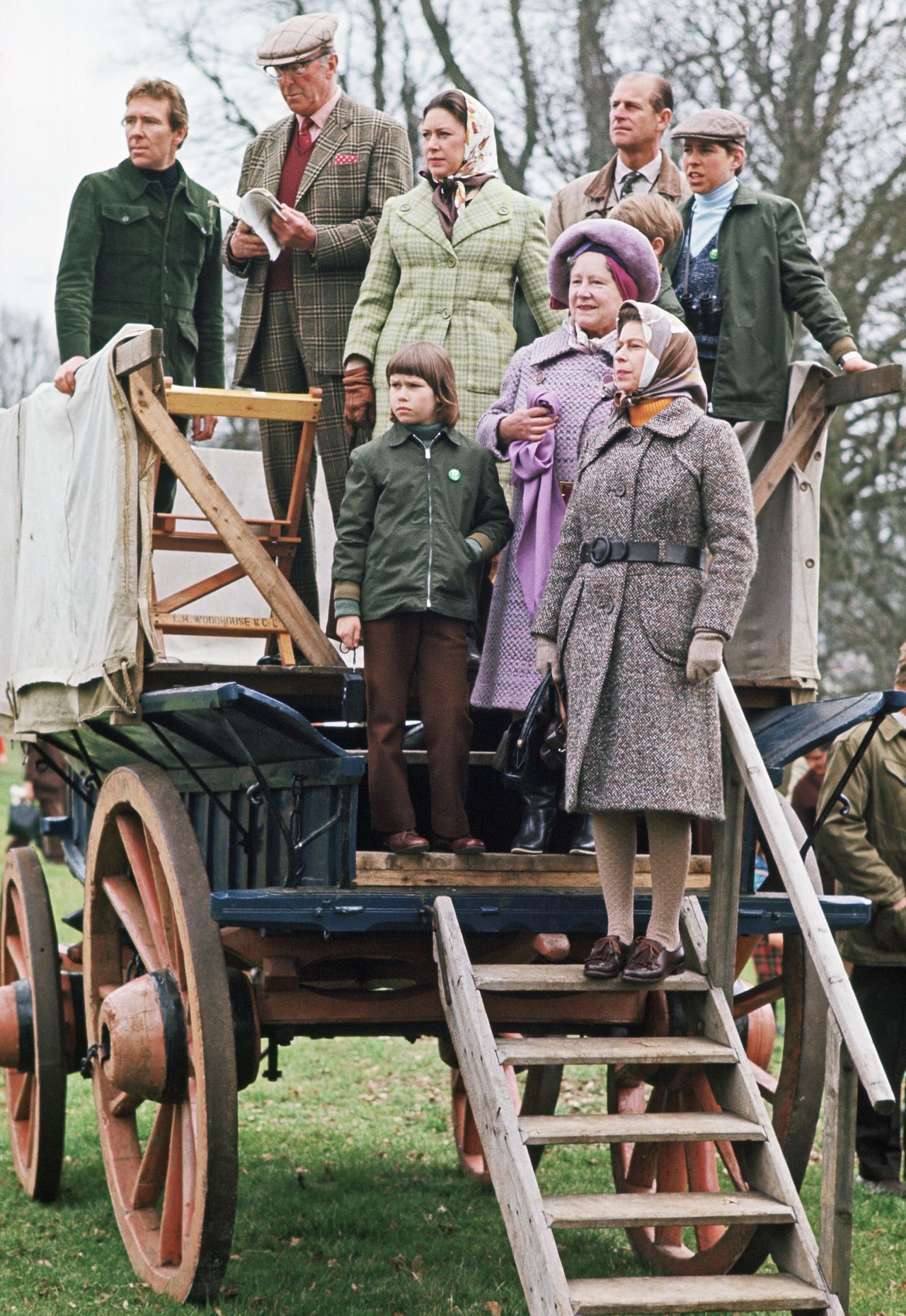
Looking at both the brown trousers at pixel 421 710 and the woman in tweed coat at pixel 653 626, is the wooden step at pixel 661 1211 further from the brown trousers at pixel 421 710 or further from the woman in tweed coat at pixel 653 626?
the brown trousers at pixel 421 710

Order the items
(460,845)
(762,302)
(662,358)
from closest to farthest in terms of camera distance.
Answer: (662,358), (460,845), (762,302)

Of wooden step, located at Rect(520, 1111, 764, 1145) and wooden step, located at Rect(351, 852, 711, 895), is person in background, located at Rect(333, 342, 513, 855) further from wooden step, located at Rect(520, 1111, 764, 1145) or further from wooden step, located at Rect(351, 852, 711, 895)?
wooden step, located at Rect(520, 1111, 764, 1145)

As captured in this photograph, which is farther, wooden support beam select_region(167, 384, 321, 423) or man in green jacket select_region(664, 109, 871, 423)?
wooden support beam select_region(167, 384, 321, 423)

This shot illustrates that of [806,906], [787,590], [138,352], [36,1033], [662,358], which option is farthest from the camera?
[36,1033]

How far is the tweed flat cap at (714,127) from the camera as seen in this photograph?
5617 mm

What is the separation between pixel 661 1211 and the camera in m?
3.64

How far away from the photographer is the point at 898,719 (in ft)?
21.5

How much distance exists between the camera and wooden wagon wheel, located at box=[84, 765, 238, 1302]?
Answer: 13.6 ft

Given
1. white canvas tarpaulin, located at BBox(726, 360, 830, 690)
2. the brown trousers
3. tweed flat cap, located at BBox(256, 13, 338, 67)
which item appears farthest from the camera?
tweed flat cap, located at BBox(256, 13, 338, 67)

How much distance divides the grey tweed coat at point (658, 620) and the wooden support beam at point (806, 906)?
0.28 feet

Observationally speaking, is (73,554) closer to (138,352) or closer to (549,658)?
(138,352)

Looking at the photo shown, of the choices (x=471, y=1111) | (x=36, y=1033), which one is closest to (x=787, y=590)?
(x=471, y=1111)

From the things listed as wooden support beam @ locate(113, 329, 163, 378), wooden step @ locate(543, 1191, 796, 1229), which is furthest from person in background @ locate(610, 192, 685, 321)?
wooden step @ locate(543, 1191, 796, 1229)

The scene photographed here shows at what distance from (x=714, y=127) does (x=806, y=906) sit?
2.96 m
